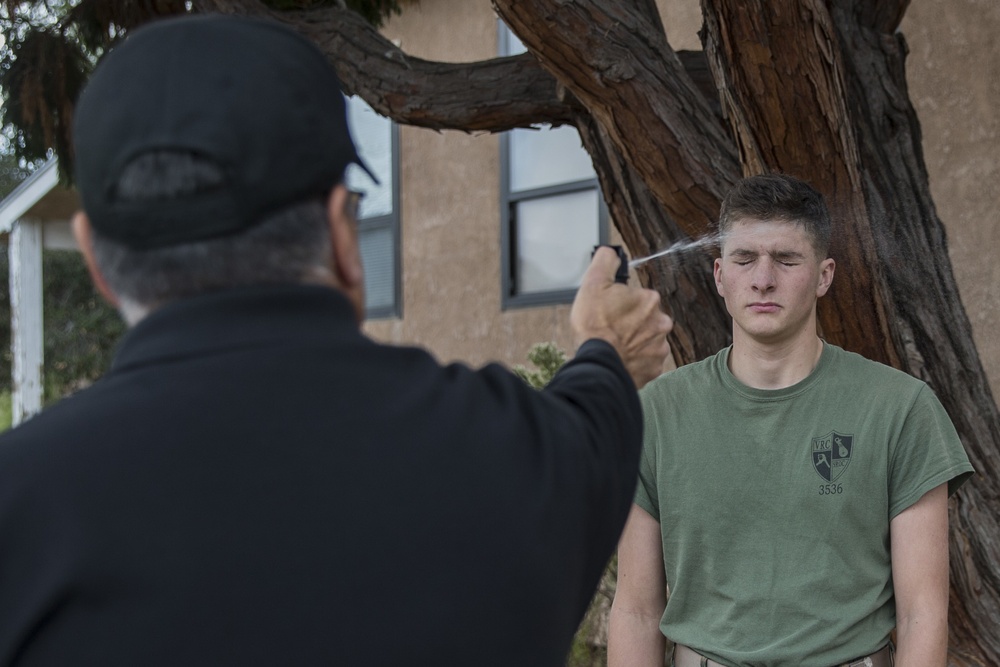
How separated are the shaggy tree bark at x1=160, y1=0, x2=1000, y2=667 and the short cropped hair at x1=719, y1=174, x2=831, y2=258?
62 cm

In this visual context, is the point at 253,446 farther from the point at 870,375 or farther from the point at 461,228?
the point at 461,228

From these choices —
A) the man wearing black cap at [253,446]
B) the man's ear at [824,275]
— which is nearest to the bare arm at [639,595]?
the man's ear at [824,275]

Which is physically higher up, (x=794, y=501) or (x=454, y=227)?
(x=454, y=227)

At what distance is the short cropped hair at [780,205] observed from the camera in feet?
10.8

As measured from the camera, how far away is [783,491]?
10.0ft

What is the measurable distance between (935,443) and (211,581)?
2.19 metres

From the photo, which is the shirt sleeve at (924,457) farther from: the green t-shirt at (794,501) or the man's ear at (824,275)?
the man's ear at (824,275)

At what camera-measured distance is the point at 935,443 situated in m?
2.99

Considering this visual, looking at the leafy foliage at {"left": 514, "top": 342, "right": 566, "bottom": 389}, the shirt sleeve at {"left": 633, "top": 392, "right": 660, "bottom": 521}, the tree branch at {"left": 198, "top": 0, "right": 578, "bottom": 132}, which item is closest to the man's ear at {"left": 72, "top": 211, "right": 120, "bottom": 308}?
the shirt sleeve at {"left": 633, "top": 392, "right": 660, "bottom": 521}

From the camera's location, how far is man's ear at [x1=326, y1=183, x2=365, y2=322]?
142 centimetres

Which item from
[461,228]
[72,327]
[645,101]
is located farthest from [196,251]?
[72,327]

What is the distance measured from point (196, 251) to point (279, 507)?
30 centimetres

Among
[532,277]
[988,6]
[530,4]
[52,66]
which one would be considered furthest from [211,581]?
[532,277]

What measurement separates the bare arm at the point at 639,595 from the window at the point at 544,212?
5178mm
